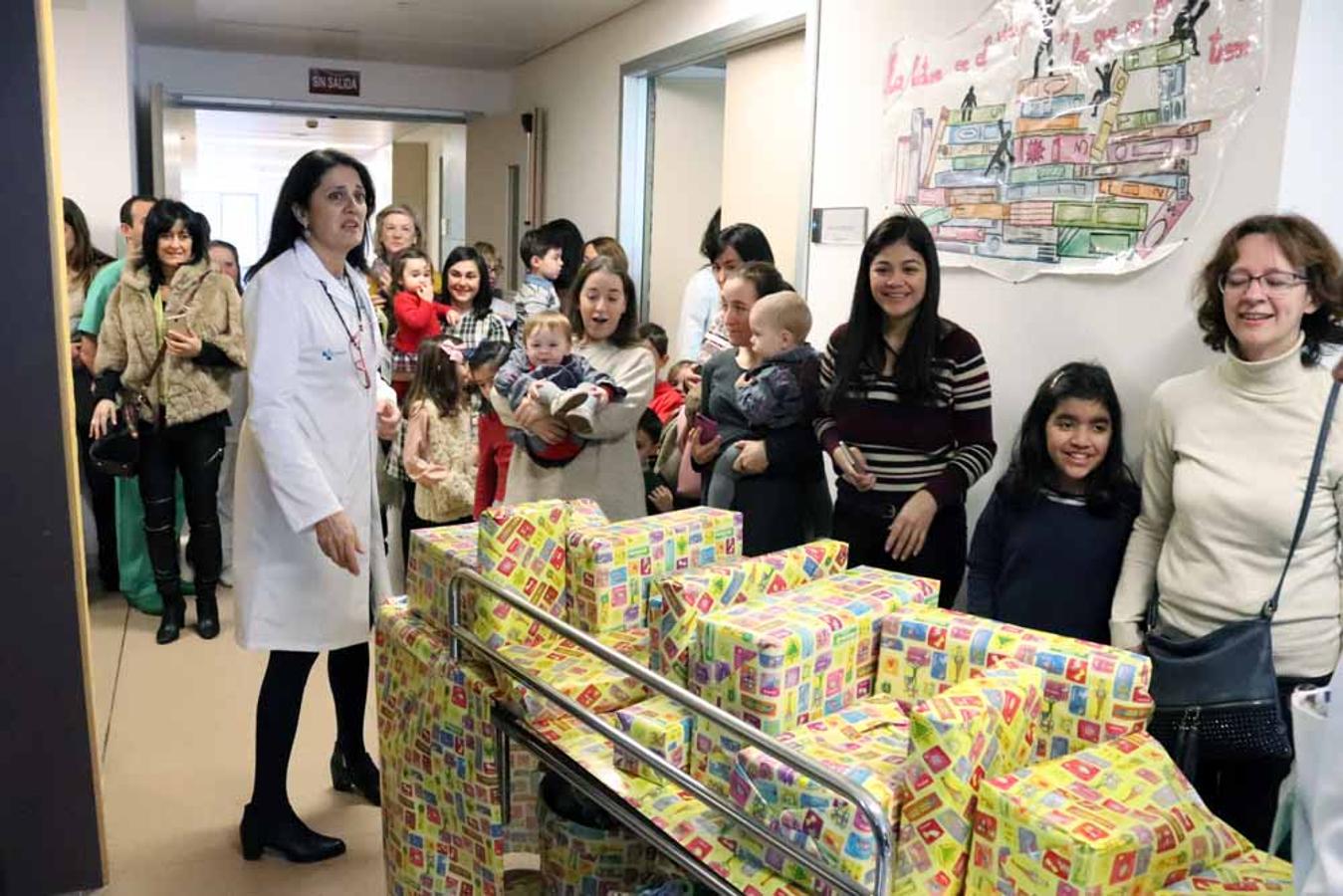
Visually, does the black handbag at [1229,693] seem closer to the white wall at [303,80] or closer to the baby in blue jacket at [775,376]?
the baby in blue jacket at [775,376]

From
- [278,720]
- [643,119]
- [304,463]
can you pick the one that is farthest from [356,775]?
[643,119]

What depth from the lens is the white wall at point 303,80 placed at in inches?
272

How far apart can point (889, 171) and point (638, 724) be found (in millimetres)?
2408

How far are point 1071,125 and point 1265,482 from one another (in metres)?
1.15

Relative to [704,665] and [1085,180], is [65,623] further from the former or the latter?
[1085,180]

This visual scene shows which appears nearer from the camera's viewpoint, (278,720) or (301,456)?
(301,456)

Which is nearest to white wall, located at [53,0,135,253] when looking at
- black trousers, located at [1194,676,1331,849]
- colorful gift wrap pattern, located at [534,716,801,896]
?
colorful gift wrap pattern, located at [534,716,801,896]

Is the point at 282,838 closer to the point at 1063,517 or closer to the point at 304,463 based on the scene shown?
the point at 304,463

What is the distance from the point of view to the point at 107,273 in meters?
3.96

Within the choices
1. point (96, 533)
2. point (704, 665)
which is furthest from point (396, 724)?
point (96, 533)

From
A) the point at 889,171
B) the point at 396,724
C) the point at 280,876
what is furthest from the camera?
the point at 889,171

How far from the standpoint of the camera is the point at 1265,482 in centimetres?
184

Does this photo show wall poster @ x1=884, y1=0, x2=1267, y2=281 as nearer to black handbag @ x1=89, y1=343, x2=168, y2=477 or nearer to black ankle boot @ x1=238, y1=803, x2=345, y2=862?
black ankle boot @ x1=238, y1=803, x2=345, y2=862

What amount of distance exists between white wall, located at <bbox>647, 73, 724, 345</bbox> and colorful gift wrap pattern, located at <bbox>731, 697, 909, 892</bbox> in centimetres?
436
